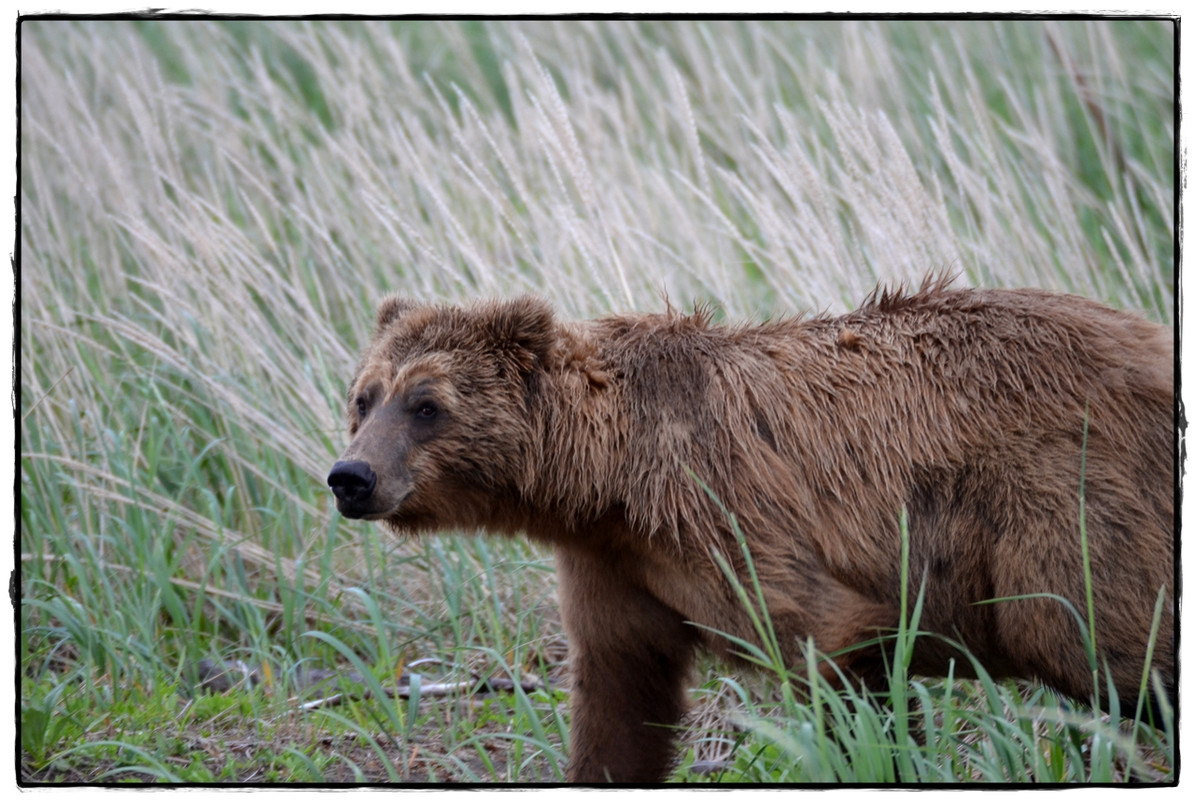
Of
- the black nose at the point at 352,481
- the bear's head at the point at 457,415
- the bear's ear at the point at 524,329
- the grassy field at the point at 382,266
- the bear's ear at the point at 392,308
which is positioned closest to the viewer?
the black nose at the point at 352,481

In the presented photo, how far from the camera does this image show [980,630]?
3922 millimetres

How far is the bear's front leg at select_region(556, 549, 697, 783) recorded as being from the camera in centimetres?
399

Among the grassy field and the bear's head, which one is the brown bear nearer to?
the bear's head

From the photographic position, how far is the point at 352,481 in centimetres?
369

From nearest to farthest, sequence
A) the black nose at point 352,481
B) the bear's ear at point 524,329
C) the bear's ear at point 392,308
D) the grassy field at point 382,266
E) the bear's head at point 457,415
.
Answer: the black nose at point 352,481 → the bear's head at point 457,415 → the bear's ear at point 524,329 → the bear's ear at point 392,308 → the grassy field at point 382,266

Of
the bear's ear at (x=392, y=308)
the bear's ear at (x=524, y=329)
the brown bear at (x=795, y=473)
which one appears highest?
the bear's ear at (x=392, y=308)

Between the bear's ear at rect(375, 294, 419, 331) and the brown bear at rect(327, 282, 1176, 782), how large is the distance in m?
0.20

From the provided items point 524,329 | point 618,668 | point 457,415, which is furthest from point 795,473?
point 457,415

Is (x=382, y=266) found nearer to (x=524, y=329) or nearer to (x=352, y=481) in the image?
(x=524, y=329)

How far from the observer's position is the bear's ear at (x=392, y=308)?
171 inches

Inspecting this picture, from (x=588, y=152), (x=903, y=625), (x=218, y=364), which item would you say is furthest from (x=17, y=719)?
(x=588, y=152)

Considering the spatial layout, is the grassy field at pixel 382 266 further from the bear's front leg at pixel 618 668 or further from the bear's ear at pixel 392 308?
the bear's ear at pixel 392 308

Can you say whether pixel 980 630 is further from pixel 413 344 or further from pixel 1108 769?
pixel 413 344

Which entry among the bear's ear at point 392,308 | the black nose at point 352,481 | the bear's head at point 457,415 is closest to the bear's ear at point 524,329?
the bear's head at point 457,415
